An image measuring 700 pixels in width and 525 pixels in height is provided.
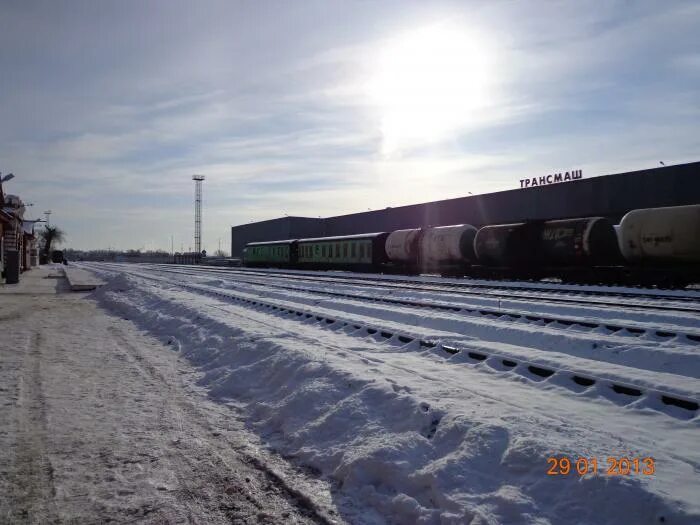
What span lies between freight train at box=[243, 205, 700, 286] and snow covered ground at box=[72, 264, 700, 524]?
9.85 meters

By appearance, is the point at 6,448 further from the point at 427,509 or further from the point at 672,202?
the point at 672,202

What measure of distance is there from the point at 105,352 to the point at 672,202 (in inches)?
1554

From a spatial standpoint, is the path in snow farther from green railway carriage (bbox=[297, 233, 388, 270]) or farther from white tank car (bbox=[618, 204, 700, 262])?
green railway carriage (bbox=[297, 233, 388, 270])

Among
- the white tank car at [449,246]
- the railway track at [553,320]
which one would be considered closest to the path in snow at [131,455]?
the railway track at [553,320]

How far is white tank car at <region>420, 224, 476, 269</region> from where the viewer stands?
107ft

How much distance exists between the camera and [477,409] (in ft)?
18.1

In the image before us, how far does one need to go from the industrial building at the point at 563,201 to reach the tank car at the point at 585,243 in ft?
30.2

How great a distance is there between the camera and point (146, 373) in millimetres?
8617

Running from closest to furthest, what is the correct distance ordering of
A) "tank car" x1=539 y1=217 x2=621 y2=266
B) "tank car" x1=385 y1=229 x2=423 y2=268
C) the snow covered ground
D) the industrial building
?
the snow covered ground → "tank car" x1=539 y1=217 x2=621 y2=266 → "tank car" x1=385 y1=229 x2=423 y2=268 → the industrial building

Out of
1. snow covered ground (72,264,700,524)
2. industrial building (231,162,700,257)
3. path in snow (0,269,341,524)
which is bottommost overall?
path in snow (0,269,341,524)
